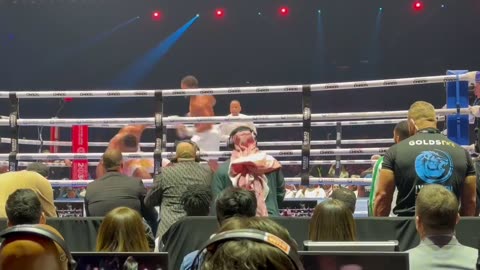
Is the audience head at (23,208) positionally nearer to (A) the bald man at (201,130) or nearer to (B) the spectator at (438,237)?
(B) the spectator at (438,237)

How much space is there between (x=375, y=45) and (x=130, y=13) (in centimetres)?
506

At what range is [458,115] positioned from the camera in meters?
5.90

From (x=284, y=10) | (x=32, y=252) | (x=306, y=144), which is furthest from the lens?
(x=284, y=10)

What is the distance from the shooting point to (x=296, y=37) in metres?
14.6

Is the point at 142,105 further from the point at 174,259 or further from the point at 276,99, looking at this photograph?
the point at 174,259

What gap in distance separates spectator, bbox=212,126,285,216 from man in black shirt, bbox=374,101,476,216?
837mm

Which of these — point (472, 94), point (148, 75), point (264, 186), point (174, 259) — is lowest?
point (174, 259)

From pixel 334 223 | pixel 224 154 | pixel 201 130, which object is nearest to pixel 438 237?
pixel 334 223

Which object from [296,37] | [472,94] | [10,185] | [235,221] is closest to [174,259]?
[10,185]

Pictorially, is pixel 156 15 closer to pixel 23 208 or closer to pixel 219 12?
pixel 219 12

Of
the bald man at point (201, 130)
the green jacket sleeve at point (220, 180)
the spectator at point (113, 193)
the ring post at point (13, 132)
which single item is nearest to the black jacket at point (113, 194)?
the spectator at point (113, 193)

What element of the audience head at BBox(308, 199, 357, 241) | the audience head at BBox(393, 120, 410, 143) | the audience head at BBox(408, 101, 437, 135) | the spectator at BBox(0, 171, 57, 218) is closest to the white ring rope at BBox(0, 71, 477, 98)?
the audience head at BBox(393, 120, 410, 143)

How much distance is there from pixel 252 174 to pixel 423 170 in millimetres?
1182

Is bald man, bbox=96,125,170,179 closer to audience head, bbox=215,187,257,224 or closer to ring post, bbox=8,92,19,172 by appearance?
ring post, bbox=8,92,19,172
